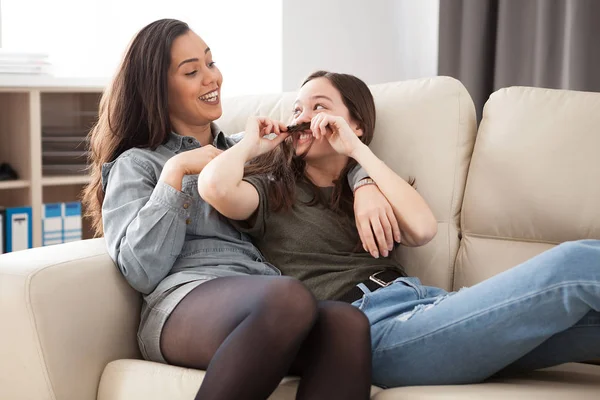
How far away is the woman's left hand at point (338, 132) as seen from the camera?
1.80 m

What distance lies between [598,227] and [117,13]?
7.98 feet

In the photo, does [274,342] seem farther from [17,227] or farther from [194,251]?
[17,227]

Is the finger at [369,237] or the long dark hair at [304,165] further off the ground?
the long dark hair at [304,165]

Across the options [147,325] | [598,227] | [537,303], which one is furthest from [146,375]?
[598,227]

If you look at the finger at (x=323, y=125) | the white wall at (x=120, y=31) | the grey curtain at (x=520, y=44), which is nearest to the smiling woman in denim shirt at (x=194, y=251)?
the finger at (x=323, y=125)

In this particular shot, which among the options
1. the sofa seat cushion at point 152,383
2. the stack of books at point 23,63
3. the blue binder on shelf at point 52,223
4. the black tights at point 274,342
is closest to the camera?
the black tights at point 274,342

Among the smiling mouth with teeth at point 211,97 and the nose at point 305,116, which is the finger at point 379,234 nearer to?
the nose at point 305,116

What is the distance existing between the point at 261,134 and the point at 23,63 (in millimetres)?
1383

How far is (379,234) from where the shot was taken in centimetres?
173

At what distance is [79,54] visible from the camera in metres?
3.56

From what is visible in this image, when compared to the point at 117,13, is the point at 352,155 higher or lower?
lower

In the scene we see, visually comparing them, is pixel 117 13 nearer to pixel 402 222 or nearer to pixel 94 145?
pixel 94 145

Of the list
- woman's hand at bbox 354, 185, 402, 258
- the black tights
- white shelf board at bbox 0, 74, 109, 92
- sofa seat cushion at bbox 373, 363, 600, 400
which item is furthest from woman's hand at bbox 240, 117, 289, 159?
white shelf board at bbox 0, 74, 109, 92

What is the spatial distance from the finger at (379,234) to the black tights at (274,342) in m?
0.25
